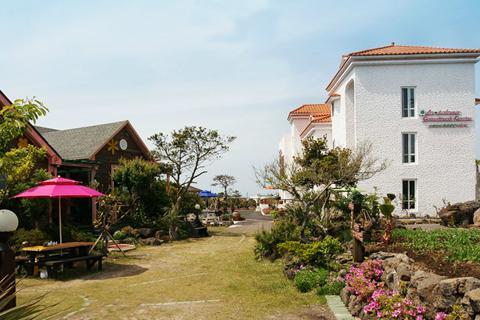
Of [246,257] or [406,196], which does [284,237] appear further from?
[406,196]

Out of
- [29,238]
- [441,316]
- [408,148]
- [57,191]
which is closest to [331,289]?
[441,316]

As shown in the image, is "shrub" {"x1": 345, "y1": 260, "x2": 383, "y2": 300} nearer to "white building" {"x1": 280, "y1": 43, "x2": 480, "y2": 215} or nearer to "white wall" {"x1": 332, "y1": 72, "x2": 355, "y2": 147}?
"white building" {"x1": 280, "y1": 43, "x2": 480, "y2": 215}

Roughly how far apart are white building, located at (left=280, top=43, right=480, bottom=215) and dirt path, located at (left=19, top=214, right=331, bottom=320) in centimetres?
1256

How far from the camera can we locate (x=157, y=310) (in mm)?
7051

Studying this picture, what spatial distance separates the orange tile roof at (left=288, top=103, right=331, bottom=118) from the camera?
112 ft

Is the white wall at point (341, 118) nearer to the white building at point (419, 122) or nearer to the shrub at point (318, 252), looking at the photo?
the white building at point (419, 122)

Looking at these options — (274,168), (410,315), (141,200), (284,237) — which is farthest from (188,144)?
(410,315)

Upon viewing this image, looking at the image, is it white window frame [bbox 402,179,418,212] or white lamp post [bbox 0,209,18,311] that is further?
white window frame [bbox 402,179,418,212]

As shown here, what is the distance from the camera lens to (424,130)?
21.7 meters

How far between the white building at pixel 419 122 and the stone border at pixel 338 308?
15137mm

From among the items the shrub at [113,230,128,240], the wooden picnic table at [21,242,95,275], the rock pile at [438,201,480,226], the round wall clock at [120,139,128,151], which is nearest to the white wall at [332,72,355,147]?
the rock pile at [438,201,480,226]

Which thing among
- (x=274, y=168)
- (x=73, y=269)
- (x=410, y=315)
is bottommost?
(x=73, y=269)

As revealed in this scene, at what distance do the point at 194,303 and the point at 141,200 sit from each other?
41.4 feet

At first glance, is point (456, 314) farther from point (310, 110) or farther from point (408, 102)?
point (310, 110)
